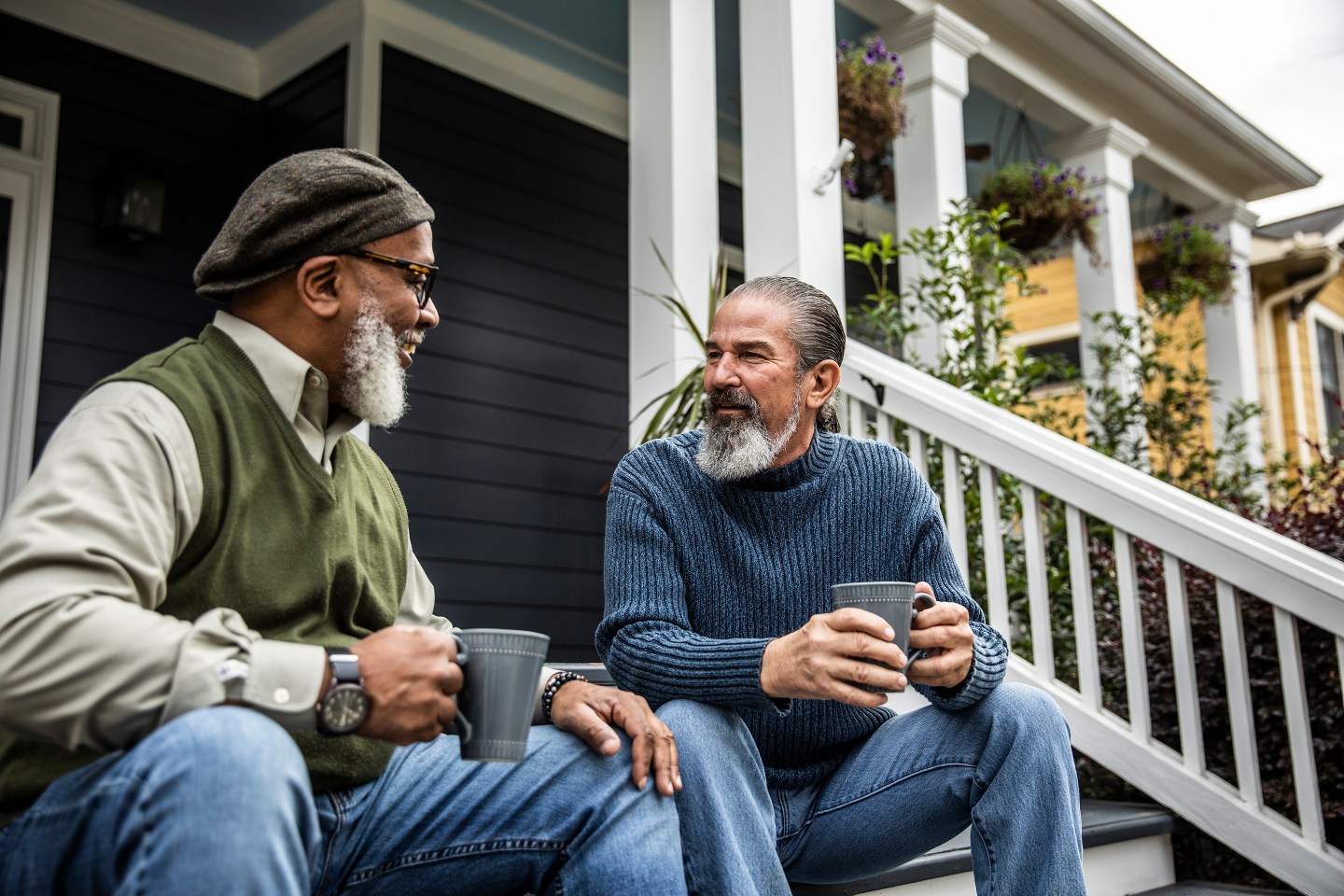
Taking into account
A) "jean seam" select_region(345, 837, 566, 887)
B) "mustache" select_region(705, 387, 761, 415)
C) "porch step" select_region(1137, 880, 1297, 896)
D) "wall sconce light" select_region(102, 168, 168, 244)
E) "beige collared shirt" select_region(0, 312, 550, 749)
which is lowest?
"porch step" select_region(1137, 880, 1297, 896)

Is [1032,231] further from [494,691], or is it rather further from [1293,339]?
[1293,339]

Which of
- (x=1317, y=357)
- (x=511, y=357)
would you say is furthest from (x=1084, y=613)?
(x=1317, y=357)

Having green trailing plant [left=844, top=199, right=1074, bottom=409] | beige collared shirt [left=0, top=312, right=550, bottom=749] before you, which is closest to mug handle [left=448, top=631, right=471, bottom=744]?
beige collared shirt [left=0, top=312, right=550, bottom=749]

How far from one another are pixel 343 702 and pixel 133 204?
3.64 metres

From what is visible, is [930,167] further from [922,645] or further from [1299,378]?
[1299,378]

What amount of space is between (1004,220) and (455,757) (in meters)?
4.20

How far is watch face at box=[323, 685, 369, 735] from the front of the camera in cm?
104

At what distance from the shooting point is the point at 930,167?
4320 millimetres

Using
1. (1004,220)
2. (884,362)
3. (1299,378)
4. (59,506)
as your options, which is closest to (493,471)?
(884,362)

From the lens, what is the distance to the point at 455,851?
1267 millimetres

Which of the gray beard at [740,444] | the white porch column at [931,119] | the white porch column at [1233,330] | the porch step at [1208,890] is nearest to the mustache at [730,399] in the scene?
the gray beard at [740,444]

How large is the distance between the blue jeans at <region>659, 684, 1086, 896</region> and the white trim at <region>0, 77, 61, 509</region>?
10.6 feet

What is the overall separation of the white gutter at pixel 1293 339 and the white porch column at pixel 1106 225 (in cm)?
374

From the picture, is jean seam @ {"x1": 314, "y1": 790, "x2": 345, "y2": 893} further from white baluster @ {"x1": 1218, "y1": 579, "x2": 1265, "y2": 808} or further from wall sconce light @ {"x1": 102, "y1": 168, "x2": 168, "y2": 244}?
wall sconce light @ {"x1": 102, "y1": 168, "x2": 168, "y2": 244}
